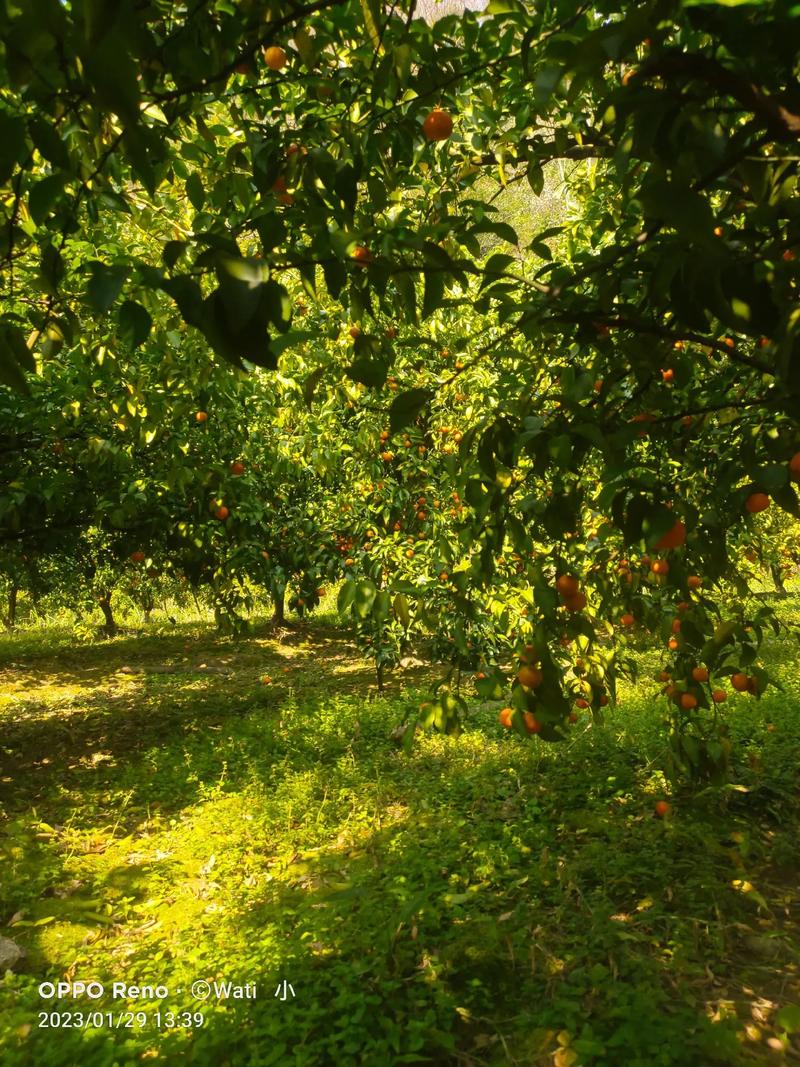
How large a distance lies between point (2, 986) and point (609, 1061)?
8.38 feet

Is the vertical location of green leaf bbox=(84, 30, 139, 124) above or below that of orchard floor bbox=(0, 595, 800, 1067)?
above

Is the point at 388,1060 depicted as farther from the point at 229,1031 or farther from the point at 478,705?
the point at 478,705

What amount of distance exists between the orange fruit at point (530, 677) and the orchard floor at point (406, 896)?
1.57 meters

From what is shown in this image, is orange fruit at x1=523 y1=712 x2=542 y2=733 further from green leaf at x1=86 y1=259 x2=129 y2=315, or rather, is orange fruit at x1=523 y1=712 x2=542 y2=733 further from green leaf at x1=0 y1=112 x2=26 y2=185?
green leaf at x1=0 y1=112 x2=26 y2=185

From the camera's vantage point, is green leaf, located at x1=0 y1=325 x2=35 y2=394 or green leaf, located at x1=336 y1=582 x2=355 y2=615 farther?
green leaf, located at x1=336 y1=582 x2=355 y2=615

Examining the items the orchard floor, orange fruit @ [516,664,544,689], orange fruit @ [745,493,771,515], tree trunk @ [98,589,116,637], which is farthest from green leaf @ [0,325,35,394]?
tree trunk @ [98,589,116,637]

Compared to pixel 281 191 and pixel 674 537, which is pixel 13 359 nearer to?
pixel 281 191

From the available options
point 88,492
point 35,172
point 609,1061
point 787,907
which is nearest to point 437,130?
point 35,172

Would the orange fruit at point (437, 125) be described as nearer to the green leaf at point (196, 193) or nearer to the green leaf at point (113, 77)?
the green leaf at point (196, 193)

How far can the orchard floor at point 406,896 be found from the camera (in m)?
2.62

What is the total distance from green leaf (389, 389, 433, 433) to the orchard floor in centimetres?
228
